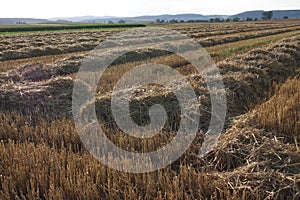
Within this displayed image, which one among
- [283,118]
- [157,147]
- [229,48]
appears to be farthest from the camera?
[229,48]

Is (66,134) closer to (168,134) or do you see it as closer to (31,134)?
(31,134)

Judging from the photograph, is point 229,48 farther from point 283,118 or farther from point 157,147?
point 157,147

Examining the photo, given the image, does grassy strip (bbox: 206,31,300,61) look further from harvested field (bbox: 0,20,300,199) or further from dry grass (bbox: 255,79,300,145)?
dry grass (bbox: 255,79,300,145)

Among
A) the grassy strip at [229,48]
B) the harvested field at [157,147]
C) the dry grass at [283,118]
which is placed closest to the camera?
the harvested field at [157,147]

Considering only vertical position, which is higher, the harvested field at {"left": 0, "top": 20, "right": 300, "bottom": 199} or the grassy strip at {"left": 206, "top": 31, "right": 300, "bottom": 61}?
the grassy strip at {"left": 206, "top": 31, "right": 300, "bottom": 61}

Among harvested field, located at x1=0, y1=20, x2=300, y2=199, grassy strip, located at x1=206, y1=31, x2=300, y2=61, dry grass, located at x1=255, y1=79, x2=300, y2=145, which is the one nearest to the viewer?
harvested field, located at x1=0, y1=20, x2=300, y2=199

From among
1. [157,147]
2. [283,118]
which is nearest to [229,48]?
[283,118]

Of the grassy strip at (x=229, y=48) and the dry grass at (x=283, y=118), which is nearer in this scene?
the dry grass at (x=283, y=118)

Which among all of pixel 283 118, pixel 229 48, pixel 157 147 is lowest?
pixel 157 147

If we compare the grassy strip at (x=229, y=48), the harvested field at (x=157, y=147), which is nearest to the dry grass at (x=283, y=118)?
the harvested field at (x=157, y=147)

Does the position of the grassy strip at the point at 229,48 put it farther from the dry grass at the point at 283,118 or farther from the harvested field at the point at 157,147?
the dry grass at the point at 283,118

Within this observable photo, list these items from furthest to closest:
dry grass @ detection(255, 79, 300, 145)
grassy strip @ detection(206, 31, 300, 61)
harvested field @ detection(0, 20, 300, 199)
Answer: grassy strip @ detection(206, 31, 300, 61), dry grass @ detection(255, 79, 300, 145), harvested field @ detection(0, 20, 300, 199)

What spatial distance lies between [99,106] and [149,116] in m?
0.99

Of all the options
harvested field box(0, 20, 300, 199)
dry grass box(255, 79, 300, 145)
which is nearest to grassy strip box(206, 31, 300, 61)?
harvested field box(0, 20, 300, 199)
